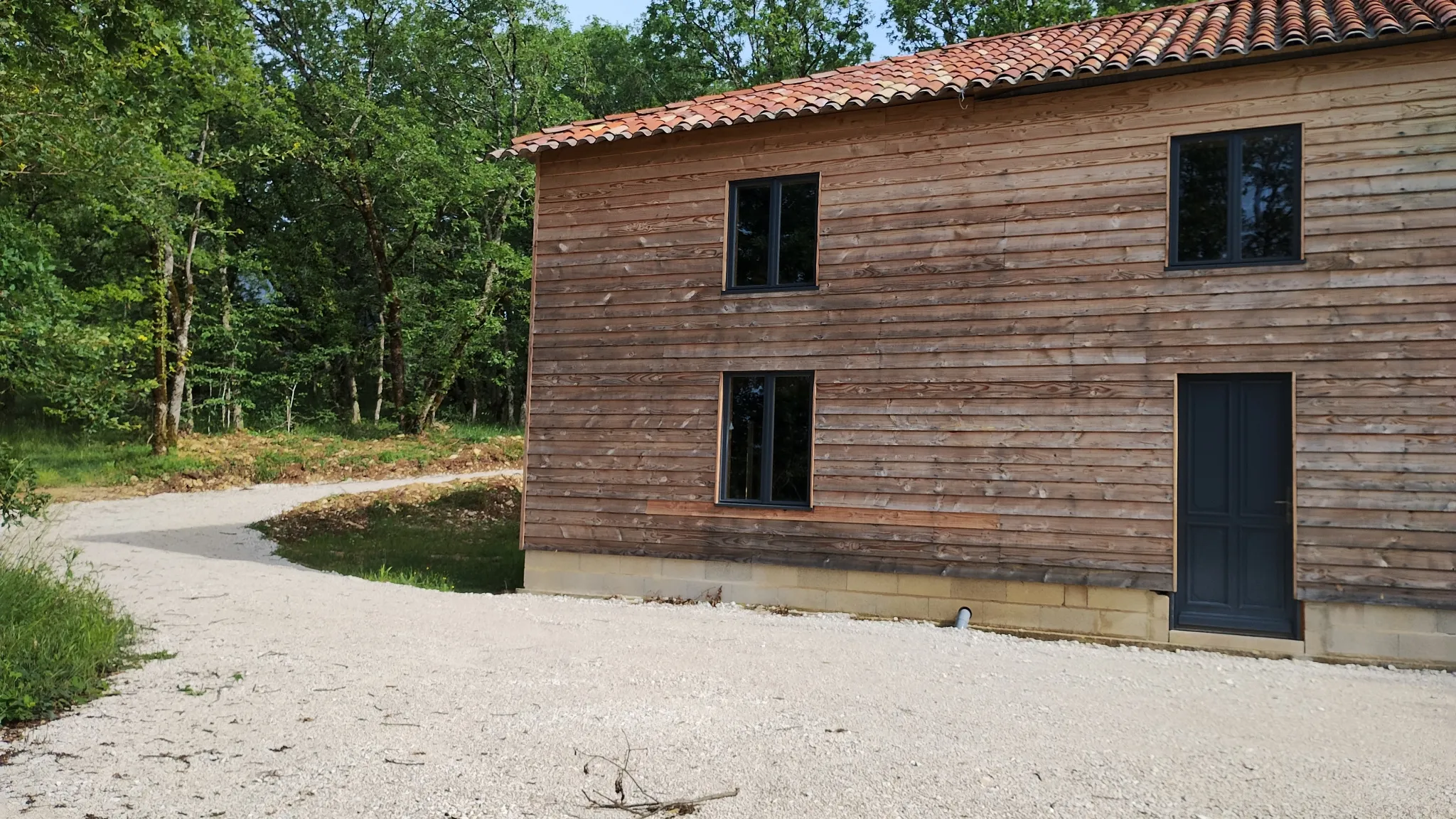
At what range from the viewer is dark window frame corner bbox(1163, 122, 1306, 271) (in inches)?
359

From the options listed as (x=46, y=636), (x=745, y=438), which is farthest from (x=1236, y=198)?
(x=46, y=636)

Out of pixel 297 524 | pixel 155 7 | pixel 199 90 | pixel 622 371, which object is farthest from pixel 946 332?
pixel 199 90

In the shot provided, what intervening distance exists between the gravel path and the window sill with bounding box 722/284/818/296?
3.53 m

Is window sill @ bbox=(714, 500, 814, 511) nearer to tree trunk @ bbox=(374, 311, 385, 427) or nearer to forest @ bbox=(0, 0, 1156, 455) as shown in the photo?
forest @ bbox=(0, 0, 1156, 455)

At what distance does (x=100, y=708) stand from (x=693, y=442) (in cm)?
633

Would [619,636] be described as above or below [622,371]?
below

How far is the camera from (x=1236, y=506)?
9219mm

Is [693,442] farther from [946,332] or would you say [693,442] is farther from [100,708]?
[100,708]

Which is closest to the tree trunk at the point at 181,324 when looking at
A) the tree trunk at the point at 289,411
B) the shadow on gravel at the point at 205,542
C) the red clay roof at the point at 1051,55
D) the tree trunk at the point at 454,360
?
the tree trunk at the point at 289,411

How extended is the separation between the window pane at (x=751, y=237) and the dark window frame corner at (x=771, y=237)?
0.05 ft

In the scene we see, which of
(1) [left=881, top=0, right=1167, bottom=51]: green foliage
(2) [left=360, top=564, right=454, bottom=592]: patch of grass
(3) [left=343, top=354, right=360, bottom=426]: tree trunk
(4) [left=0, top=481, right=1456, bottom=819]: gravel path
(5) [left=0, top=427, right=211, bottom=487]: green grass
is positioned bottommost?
(2) [left=360, top=564, right=454, bottom=592]: patch of grass

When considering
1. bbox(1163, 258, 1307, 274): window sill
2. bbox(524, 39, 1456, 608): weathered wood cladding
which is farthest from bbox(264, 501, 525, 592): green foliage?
bbox(1163, 258, 1307, 274): window sill

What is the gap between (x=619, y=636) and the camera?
29.4ft

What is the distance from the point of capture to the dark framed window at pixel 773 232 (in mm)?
11148
